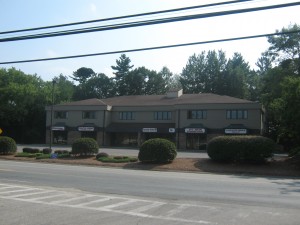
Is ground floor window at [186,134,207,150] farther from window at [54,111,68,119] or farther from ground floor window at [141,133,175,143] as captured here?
window at [54,111,68,119]

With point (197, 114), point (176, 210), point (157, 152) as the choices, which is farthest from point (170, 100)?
point (176, 210)

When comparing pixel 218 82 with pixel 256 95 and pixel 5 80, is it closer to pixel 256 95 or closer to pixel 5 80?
pixel 256 95

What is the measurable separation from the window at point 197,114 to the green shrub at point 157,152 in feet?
79.0

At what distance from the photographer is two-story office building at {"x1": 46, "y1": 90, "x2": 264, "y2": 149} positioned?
50781mm

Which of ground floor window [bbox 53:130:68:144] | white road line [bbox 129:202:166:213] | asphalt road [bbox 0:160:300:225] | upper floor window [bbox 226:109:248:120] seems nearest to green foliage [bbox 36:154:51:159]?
asphalt road [bbox 0:160:300:225]

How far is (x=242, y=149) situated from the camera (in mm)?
27344

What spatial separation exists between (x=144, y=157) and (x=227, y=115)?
24.3 metres

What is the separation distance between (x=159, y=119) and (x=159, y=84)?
1465 inches

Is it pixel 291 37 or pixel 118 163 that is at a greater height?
pixel 291 37

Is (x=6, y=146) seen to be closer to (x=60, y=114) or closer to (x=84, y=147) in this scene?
(x=84, y=147)

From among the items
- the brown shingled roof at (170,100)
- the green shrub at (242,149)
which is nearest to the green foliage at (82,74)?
the brown shingled roof at (170,100)

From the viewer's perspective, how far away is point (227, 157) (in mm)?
27922

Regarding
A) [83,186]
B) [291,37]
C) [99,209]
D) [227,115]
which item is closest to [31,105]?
[227,115]

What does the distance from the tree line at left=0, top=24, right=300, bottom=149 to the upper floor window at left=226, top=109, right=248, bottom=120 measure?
3.04 metres
